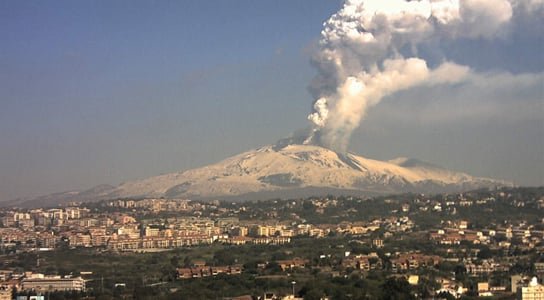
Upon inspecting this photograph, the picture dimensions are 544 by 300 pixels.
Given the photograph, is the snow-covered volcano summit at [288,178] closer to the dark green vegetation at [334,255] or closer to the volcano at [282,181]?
the volcano at [282,181]

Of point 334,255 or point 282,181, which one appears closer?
point 334,255

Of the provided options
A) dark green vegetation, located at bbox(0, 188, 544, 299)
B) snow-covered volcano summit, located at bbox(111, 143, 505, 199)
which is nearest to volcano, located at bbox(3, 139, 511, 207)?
snow-covered volcano summit, located at bbox(111, 143, 505, 199)

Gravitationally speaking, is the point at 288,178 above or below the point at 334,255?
above

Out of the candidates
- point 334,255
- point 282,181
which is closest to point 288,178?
point 282,181

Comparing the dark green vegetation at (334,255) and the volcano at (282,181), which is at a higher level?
the volcano at (282,181)

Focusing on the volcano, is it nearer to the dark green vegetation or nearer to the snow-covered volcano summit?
the snow-covered volcano summit

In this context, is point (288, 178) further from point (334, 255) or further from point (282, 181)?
point (334, 255)

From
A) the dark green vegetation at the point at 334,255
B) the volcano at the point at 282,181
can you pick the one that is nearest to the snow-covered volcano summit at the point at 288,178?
the volcano at the point at 282,181

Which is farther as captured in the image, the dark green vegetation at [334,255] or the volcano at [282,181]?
the volcano at [282,181]

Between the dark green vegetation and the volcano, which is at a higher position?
the volcano
